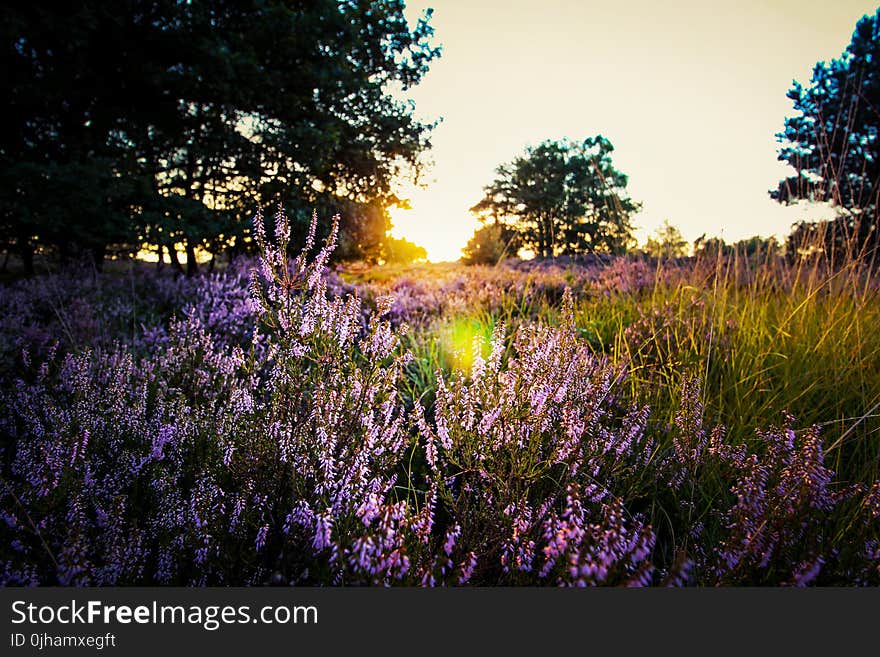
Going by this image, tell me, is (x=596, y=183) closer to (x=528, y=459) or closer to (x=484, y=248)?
(x=484, y=248)

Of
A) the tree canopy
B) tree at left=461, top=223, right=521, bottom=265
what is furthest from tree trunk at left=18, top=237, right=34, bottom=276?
tree at left=461, top=223, right=521, bottom=265

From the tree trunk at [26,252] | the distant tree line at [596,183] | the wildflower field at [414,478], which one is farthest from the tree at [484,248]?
the wildflower field at [414,478]

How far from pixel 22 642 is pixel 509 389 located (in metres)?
1.59

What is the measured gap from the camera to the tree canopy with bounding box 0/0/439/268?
28.5 feet

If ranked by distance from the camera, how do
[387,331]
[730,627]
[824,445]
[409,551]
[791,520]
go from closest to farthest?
[730,627], [791,520], [409,551], [387,331], [824,445]

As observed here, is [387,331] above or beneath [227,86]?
beneath

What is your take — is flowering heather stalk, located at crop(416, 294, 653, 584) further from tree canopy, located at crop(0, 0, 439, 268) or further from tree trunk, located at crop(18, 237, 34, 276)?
tree trunk, located at crop(18, 237, 34, 276)

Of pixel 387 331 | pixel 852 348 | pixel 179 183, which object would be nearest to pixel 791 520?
pixel 387 331

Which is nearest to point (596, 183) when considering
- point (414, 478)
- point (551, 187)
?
point (551, 187)

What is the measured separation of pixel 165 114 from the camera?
34.8ft

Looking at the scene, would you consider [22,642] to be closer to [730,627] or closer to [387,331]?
[387,331]

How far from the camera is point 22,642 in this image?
1213mm

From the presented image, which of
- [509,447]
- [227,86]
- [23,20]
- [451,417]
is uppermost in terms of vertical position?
[23,20]

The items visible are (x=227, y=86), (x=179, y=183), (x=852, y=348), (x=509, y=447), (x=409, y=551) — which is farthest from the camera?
(x=179, y=183)
